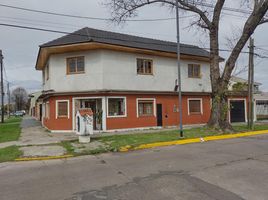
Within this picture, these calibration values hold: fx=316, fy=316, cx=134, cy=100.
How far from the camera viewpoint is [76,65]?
2311cm

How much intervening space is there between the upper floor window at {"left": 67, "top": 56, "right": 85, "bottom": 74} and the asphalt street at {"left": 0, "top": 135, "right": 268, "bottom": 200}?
1166 centimetres

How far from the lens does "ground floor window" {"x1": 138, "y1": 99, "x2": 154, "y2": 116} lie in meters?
24.2

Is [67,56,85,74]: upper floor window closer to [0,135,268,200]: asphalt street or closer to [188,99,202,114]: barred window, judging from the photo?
[188,99,202,114]: barred window

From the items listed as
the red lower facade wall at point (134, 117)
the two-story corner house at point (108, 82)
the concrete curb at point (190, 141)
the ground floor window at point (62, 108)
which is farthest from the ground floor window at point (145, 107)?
the concrete curb at point (190, 141)

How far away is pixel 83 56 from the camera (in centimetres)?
2288

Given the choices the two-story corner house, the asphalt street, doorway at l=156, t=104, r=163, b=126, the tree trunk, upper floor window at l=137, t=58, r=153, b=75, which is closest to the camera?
the asphalt street

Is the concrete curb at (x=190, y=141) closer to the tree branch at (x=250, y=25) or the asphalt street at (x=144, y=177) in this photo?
the asphalt street at (x=144, y=177)

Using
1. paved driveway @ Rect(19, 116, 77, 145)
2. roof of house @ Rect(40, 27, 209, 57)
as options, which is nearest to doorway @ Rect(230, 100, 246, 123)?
roof of house @ Rect(40, 27, 209, 57)

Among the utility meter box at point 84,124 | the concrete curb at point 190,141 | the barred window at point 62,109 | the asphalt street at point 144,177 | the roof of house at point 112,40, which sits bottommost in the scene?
the asphalt street at point 144,177

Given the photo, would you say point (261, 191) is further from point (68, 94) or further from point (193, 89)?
point (193, 89)

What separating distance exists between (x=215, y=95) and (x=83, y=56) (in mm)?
9692

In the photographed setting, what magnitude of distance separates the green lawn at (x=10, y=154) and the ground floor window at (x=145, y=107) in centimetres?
1127

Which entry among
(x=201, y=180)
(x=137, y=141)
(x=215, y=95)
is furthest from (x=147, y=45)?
(x=201, y=180)

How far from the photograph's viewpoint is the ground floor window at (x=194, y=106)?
89.0ft
